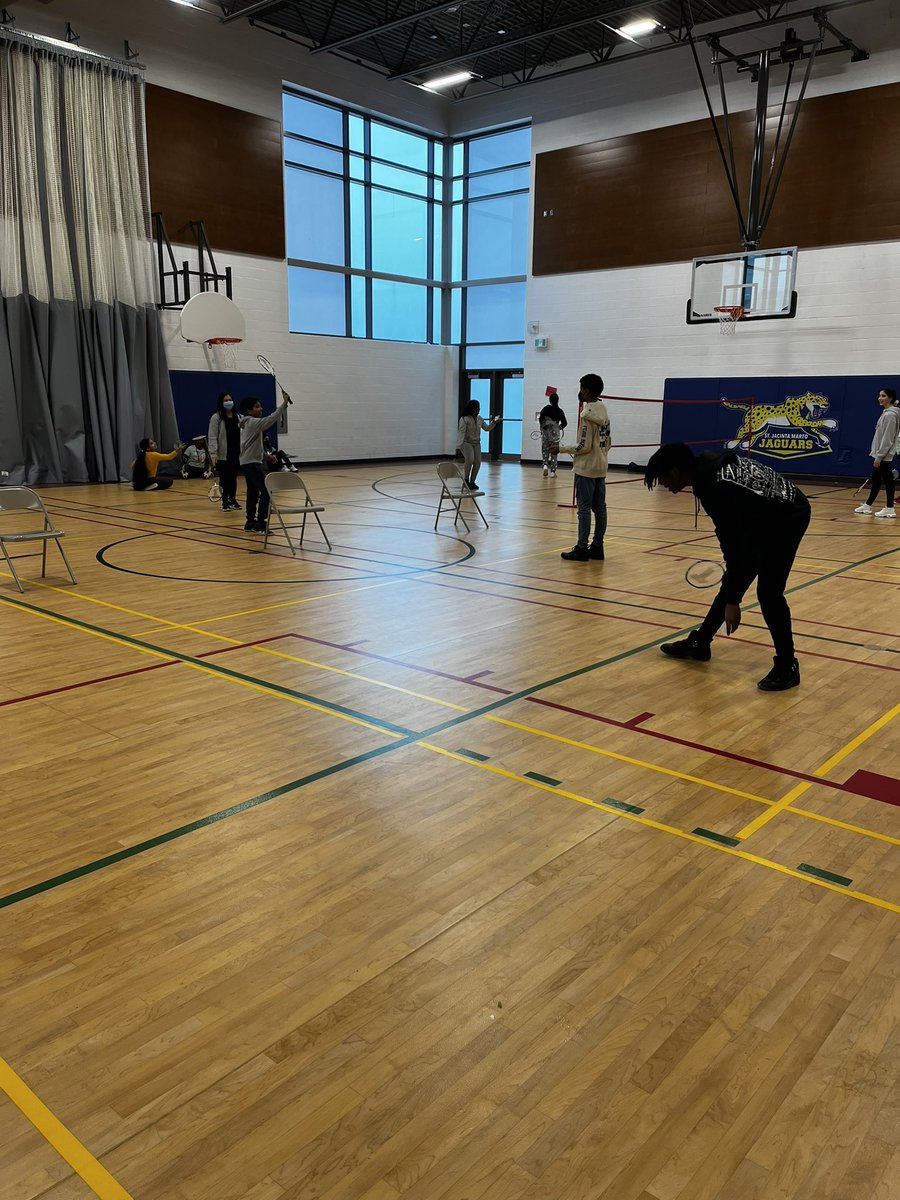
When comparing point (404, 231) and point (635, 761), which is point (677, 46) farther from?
point (635, 761)

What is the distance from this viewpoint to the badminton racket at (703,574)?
5951mm

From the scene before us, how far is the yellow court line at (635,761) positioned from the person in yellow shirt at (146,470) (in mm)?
12144

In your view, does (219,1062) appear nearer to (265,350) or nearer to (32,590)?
A: (32,590)

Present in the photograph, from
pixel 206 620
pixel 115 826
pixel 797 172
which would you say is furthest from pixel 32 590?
pixel 797 172

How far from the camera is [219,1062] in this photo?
2.09 m

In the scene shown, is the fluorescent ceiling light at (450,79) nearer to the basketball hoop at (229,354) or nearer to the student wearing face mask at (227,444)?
the basketball hoop at (229,354)

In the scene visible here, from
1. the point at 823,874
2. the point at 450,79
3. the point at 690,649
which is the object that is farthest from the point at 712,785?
the point at 450,79

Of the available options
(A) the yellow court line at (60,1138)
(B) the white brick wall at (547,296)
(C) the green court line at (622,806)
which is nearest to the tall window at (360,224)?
(B) the white brick wall at (547,296)

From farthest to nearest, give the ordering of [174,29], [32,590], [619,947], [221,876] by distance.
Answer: [174,29] < [32,590] < [221,876] < [619,947]

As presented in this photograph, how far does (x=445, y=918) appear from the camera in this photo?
268 cm

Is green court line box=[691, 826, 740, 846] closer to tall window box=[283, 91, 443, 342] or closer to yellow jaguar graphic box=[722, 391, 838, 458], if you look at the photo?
yellow jaguar graphic box=[722, 391, 838, 458]

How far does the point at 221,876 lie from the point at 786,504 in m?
3.25

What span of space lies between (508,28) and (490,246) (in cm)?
585

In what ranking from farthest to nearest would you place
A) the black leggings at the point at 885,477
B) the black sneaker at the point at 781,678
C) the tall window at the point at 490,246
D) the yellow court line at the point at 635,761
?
1. the tall window at the point at 490,246
2. the black leggings at the point at 885,477
3. the black sneaker at the point at 781,678
4. the yellow court line at the point at 635,761
